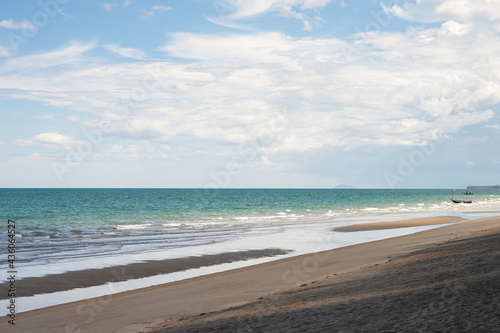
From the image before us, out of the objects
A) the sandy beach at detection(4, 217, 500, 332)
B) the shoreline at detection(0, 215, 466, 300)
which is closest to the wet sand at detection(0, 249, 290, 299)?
the shoreline at detection(0, 215, 466, 300)

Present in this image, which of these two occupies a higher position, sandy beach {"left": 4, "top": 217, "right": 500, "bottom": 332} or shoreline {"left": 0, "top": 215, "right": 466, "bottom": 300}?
sandy beach {"left": 4, "top": 217, "right": 500, "bottom": 332}

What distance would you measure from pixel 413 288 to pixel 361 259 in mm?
8779

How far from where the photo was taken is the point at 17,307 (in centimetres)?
1166

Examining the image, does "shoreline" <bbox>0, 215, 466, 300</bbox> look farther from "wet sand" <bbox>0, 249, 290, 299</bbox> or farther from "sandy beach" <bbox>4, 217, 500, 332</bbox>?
"sandy beach" <bbox>4, 217, 500, 332</bbox>

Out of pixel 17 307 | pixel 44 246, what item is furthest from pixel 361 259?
Result: pixel 44 246

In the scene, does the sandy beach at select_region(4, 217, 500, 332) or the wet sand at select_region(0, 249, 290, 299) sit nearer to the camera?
the sandy beach at select_region(4, 217, 500, 332)

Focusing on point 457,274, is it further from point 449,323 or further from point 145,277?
point 145,277

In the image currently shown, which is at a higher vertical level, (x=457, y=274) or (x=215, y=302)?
(x=457, y=274)

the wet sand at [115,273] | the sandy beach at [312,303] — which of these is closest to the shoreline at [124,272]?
the wet sand at [115,273]

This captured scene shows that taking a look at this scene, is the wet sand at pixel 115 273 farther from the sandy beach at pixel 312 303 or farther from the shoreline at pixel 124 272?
the sandy beach at pixel 312 303

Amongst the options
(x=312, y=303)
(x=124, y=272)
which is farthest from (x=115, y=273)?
(x=312, y=303)

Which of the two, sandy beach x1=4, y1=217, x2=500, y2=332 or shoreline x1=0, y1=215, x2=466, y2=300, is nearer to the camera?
sandy beach x1=4, y1=217, x2=500, y2=332

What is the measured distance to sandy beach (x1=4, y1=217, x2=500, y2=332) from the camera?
22.1ft

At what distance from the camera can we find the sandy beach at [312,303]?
22.1 feet
